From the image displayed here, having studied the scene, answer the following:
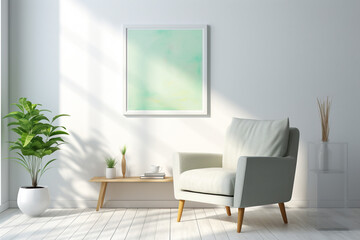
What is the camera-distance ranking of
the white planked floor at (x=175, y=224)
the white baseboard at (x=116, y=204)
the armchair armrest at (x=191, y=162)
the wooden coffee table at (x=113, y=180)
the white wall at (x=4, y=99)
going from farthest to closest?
1. the white baseboard at (x=116, y=204)
2. the white wall at (x=4, y=99)
3. the wooden coffee table at (x=113, y=180)
4. the armchair armrest at (x=191, y=162)
5. the white planked floor at (x=175, y=224)

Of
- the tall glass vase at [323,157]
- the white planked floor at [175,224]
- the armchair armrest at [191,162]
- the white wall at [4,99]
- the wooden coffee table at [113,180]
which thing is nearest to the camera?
the white planked floor at [175,224]

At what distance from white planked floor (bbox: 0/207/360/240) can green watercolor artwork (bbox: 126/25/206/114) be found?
40.3 inches

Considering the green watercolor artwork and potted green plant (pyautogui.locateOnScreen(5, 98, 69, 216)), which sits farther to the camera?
the green watercolor artwork

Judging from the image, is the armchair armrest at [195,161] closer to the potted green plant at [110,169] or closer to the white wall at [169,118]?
the white wall at [169,118]

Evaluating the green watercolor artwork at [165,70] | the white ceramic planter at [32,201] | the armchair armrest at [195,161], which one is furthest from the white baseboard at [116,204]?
the green watercolor artwork at [165,70]

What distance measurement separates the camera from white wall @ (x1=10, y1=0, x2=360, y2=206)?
4.26m

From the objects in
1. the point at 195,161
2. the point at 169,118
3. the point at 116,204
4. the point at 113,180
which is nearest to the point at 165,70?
the point at 169,118

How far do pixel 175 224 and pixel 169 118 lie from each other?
3.74ft

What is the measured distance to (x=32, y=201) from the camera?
3734 millimetres

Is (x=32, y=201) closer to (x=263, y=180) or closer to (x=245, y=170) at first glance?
(x=245, y=170)

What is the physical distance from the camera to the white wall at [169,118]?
4.26 meters

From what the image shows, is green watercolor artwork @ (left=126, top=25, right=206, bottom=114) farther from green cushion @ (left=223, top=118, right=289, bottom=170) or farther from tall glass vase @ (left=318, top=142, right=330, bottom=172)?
tall glass vase @ (left=318, top=142, right=330, bottom=172)

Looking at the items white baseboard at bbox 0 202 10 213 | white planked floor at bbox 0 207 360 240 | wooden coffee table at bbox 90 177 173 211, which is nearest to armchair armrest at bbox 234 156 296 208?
white planked floor at bbox 0 207 360 240

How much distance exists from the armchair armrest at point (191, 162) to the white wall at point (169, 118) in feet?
1.35
